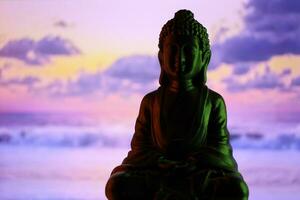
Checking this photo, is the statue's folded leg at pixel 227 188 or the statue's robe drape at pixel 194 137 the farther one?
the statue's robe drape at pixel 194 137

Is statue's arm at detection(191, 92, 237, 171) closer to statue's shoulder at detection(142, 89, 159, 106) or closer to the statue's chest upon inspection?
the statue's chest

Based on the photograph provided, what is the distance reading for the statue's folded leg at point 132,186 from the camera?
2.75 m

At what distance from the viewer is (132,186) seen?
2756mm

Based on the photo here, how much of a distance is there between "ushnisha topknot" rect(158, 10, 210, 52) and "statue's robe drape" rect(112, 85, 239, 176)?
0.20m

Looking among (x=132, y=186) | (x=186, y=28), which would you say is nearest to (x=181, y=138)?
(x=132, y=186)

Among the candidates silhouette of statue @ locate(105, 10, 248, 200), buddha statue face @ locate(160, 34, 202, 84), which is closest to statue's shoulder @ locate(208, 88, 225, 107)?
silhouette of statue @ locate(105, 10, 248, 200)

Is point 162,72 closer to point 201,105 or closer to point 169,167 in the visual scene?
point 201,105

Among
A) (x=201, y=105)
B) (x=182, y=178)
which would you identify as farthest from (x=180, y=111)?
(x=182, y=178)

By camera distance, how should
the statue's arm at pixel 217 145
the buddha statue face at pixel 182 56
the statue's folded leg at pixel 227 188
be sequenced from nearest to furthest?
the statue's folded leg at pixel 227 188 < the statue's arm at pixel 217 145 < the buddha statue face at pixel 182 56

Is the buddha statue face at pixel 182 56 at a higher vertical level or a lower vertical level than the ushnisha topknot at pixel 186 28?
lower

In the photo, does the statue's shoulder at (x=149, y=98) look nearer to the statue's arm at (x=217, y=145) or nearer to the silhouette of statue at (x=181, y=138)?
the silhouette of statue at (x=181, y=138)

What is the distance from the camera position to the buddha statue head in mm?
2955

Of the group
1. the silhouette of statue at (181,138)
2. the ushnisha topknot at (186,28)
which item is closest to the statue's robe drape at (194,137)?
the silhouette of statue at (181,138)

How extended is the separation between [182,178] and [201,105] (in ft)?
1.13
